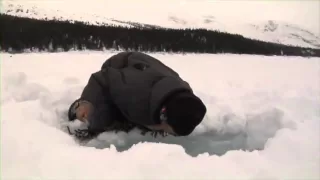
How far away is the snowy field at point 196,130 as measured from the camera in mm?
584

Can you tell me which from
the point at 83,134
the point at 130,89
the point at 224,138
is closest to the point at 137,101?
the point at 130,89

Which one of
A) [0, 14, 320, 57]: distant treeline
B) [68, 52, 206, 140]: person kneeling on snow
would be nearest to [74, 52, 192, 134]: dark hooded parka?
[68, 52, 206, 140]: person kneeling on snow

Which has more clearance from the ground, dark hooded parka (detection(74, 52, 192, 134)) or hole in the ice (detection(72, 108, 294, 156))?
dark hooded parka (detection(74, 52, 192, 134))

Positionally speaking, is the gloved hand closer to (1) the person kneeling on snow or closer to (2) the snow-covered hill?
(1) the person kneeling on snow

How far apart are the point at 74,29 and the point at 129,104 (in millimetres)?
283

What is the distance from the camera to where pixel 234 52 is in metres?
1.00

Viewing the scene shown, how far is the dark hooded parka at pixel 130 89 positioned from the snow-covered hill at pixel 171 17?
13 cm

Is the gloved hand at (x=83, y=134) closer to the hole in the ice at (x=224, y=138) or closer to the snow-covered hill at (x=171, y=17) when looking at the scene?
the hole in the ice at (x=224, y=138)

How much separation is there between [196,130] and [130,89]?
22 centimetres

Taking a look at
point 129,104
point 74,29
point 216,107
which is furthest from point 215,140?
point 74,29

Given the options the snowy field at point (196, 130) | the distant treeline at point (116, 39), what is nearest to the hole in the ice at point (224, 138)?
the snowy field at point (196, 130)

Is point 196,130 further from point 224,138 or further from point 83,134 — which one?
point 83,134

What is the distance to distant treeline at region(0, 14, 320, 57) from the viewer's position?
2.72 ft

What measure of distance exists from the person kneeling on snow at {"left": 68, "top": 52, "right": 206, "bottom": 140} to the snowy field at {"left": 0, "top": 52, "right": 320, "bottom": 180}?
3 cm
